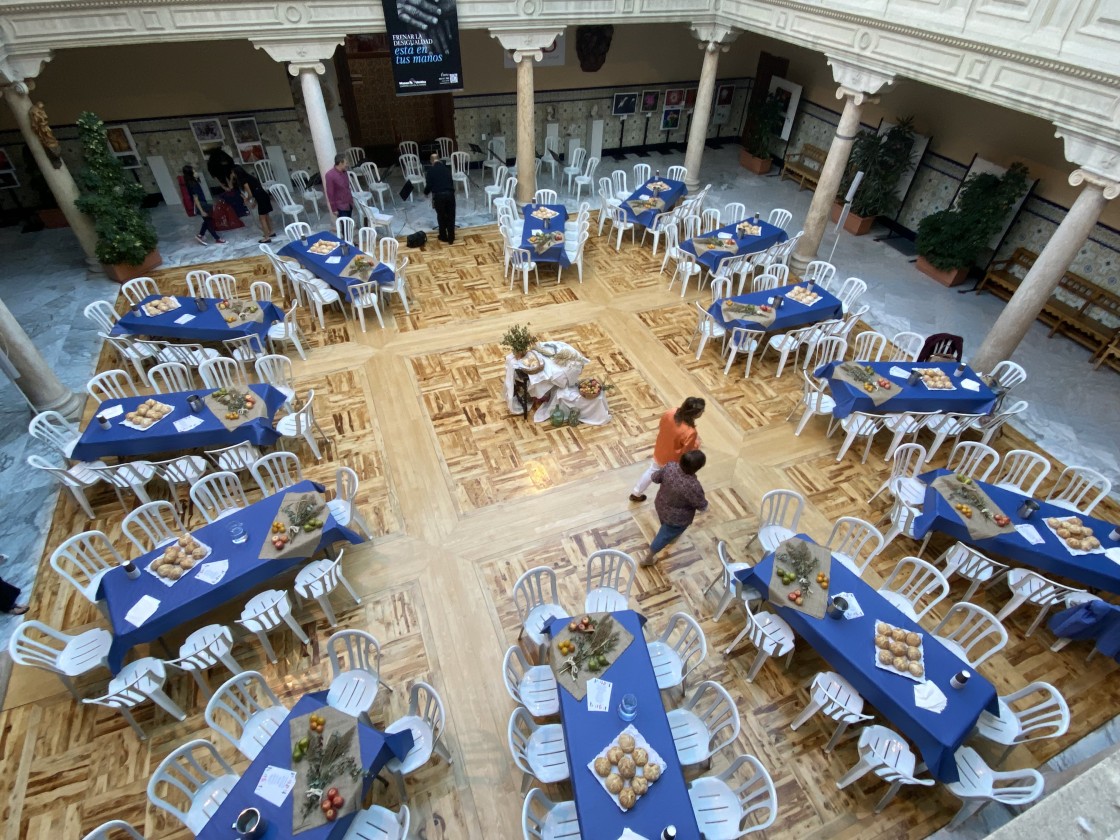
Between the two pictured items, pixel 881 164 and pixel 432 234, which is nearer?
pixel 881 164

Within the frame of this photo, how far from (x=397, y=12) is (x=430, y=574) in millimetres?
8027

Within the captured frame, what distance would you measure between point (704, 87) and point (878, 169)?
347cm

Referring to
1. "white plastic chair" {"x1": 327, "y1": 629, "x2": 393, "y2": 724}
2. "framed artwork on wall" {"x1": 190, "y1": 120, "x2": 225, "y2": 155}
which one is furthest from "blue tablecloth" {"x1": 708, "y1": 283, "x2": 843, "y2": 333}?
"framed artwork on wall" {"x1": 190, "y1": 120, "x2": 225, "y2": 155}

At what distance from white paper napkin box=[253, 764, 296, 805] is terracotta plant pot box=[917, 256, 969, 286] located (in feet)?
36.2

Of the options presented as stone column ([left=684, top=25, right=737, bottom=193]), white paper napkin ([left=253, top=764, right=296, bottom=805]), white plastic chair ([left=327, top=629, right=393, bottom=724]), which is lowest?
white plastic chair ([left=327, top=629, right=393, bottom=724])

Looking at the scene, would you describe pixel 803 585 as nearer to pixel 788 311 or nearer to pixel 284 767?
pixel 284 767

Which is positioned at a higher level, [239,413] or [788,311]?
[788,311]

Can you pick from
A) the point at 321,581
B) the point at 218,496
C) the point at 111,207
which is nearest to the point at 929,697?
the point at 321,581

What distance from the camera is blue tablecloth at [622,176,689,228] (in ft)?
33.2

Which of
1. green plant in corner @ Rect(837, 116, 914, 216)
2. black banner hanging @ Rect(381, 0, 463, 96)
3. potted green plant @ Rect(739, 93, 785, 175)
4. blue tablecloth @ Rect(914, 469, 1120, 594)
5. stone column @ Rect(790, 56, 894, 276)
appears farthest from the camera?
potted green plant @ Rect(739, 93, 785, 175)

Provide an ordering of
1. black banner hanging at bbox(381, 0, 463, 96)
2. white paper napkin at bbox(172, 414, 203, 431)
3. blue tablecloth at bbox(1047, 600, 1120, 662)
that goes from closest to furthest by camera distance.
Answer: blue tablecloth at bbox(1047, 600, 1120, 662) → white paper napkin at bbox(172, 414, 203, 431) → black banner hanging at bbox(381, 0, 463, 96)

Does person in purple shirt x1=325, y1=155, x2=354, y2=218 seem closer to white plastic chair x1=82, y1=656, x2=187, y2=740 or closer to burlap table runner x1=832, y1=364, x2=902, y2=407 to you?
white plastic chair x1=82, y1=656, x2=187, y2=740

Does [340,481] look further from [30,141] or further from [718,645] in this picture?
[30,141]

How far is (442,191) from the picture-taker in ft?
32.2
